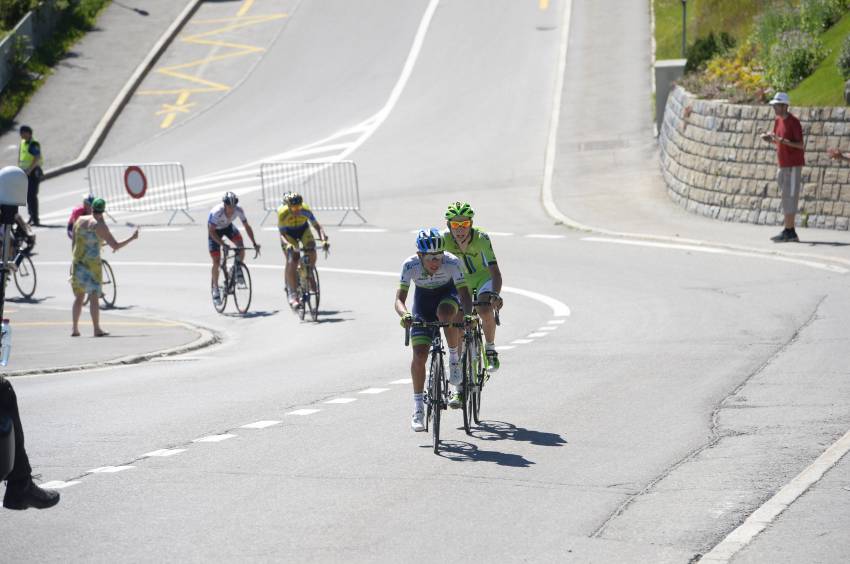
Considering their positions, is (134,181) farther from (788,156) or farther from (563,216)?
(788,156)

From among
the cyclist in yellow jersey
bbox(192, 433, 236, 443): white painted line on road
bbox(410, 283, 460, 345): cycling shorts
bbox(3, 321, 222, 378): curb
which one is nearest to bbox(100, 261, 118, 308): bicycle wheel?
bbox(3, 321, 222, 378): curb

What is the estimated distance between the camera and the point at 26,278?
25.8 meters

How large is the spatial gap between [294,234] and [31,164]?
41.0 ft

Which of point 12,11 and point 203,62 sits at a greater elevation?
point 12,11

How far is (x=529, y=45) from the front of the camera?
44.6 meters

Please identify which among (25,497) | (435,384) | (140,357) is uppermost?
(25,497)

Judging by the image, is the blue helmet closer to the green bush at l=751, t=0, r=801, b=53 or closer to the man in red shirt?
the man in red shirt

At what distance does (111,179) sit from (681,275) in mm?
20079

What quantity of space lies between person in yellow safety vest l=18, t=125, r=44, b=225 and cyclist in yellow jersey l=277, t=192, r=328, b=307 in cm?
1169

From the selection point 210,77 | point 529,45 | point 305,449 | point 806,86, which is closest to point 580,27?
point 529,45

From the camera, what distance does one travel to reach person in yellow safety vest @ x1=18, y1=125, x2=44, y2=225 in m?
30.8

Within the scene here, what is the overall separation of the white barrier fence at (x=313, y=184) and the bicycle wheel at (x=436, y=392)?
20634 millimetres

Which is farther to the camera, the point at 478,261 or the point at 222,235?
the point at 222,235

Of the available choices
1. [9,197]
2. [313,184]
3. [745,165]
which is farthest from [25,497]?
[313,184]
